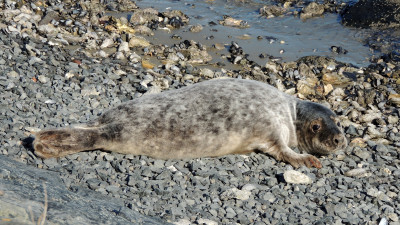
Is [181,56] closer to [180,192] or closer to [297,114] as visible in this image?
[297,114]

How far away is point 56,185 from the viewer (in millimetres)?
4199

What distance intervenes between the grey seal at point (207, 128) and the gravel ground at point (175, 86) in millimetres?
118

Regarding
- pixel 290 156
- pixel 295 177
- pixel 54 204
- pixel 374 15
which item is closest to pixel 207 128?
pixel 290 156

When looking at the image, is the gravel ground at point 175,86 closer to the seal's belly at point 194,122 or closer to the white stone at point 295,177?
the white stone at point 295,177

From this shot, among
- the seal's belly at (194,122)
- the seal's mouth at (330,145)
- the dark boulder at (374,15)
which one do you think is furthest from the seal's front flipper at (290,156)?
the dark boulder at (374,15)

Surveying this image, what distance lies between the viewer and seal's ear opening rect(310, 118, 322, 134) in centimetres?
592

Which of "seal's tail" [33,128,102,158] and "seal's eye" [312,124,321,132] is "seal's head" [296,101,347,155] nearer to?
"seal's eye" [312,124,321,132]

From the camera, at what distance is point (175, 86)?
761 cm

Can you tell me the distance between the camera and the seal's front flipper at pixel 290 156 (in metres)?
5.48

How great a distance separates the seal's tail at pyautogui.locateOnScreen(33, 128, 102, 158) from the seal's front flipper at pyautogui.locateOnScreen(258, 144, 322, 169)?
5.76 ft

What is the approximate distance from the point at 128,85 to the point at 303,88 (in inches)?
108

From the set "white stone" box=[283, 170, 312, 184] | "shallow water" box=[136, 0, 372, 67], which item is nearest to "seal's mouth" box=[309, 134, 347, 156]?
"white stone" box=[283, 170, 312, 184]

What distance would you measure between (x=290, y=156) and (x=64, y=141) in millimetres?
2283

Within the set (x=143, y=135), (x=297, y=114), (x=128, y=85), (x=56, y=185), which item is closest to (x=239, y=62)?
(x=128, y=85)
